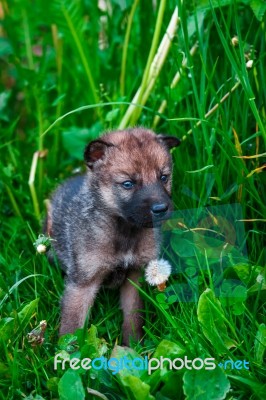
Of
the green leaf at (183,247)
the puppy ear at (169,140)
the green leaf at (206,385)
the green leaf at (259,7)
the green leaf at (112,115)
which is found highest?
the green leaf at (259,7)

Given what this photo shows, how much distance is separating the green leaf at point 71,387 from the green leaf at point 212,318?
0.65m

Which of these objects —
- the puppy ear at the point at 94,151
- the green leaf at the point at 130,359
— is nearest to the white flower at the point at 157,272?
the green leaf at the point at 130,359

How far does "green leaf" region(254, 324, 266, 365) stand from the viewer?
3.29 metres

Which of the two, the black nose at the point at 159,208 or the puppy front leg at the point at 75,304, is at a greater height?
the black nose at the point at 159,208

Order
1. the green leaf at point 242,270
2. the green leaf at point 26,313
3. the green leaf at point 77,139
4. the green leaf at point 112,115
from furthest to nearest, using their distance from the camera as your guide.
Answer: the green leaf at point 77,139 < the green leaf at point 112,115 < the green leaf at point 242,270 < the green leaf at point 26,313

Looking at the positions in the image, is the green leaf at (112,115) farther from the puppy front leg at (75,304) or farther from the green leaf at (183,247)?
the puppy front leg at (75,304)

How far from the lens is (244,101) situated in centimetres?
426

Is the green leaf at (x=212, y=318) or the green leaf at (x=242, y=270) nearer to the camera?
the green leaf at (x=212, y=318)

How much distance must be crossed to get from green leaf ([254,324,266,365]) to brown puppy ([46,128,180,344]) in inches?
29.0

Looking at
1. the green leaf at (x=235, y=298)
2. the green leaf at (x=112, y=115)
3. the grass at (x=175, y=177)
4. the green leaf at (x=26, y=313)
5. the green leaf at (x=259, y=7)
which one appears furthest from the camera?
the green leaf at (x=112, y=115)

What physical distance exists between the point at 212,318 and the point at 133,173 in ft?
2.85

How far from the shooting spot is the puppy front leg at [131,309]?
3.86m

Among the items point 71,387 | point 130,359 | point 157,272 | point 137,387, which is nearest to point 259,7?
point 157,272

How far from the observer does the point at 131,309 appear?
3.94 metres
